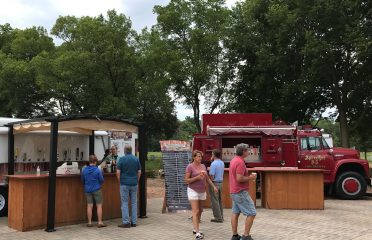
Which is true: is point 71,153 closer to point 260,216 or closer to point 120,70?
point 260,216

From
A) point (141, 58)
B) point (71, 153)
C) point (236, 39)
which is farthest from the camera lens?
point (141, 58)

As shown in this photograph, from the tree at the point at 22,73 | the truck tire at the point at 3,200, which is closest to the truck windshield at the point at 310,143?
the truck tire at the point at 3,200

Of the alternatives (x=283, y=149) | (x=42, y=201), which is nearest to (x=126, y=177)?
(x=42, y=201)

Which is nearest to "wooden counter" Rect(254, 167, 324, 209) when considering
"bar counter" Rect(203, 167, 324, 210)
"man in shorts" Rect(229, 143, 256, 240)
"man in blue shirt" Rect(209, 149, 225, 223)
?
"bar counter" Rect(203, 167, 324, 210)

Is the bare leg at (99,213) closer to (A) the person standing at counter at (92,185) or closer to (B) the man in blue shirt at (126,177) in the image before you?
(A) the person standing at counter at (92,185)

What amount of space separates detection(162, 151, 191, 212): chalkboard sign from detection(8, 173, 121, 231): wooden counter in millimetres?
1781

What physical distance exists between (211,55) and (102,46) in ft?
30.9

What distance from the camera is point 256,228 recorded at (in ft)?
33.4

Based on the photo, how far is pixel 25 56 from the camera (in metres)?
38.3

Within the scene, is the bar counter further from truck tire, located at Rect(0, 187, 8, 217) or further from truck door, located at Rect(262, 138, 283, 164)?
truck tire, located at Rect(0, 187, 8, 217)

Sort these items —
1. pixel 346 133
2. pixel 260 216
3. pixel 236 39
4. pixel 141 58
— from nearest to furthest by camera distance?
pixel 260 216 < pixel 346 133 < pixel 236 39 < pixel 141 58

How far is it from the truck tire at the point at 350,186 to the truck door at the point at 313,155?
560mm

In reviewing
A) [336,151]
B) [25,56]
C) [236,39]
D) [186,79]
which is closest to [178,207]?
[336,151]

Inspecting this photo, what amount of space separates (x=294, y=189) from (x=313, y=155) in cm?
361
